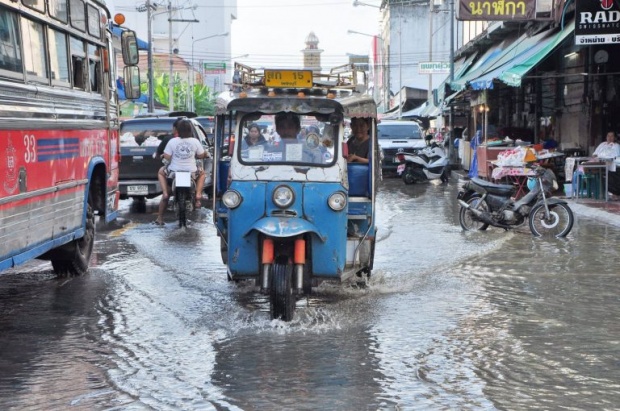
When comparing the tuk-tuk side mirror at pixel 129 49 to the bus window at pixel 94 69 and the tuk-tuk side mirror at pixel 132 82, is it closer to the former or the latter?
the tuk-tuk side mirror at pixel 132 82

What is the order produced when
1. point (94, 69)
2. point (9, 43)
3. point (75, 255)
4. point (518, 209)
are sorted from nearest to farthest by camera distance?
1. point (9, 43)
2. point (75, 255)
3. point (94, 69)
4. point (518, 209)

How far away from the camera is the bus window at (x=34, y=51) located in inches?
321

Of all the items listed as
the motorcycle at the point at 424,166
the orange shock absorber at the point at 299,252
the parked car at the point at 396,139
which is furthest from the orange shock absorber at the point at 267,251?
the parked car at the point at 396,139

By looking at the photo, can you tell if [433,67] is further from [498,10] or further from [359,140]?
[359,140]

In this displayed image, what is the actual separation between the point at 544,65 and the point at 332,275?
2080 centimetres

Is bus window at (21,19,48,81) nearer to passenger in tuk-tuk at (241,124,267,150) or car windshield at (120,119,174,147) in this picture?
passenger in tuk-tuk at (241,124,267,150)

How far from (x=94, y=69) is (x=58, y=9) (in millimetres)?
1925

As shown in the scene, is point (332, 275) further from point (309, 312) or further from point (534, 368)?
point (534, 368)

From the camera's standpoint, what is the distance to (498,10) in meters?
21.7

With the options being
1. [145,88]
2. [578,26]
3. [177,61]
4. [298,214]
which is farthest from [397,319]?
[177,61]

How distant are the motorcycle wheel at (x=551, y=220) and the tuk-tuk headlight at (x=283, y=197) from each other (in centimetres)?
718

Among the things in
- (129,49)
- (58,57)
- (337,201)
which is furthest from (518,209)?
(58,57)

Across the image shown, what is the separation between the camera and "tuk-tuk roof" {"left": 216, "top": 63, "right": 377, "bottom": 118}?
8.73 metres

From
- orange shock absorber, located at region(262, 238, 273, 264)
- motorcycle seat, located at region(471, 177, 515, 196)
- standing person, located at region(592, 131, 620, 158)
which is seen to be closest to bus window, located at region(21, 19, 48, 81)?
orange shock absorber, located at region(262, 238, 273, 264)
